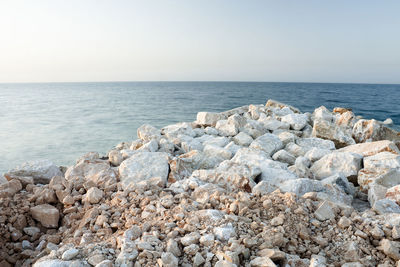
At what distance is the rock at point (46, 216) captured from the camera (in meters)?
2.63

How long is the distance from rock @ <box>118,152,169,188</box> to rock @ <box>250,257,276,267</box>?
1.70 meters

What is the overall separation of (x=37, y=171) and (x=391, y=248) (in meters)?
4.06

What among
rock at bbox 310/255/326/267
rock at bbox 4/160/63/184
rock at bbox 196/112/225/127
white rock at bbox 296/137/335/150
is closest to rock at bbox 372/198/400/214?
rock at bbox 310/255/326/267

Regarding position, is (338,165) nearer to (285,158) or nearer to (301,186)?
(285,158)

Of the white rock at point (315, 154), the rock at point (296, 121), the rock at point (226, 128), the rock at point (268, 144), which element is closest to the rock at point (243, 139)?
the rock at point (268, 144)

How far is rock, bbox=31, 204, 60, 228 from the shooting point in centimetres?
263

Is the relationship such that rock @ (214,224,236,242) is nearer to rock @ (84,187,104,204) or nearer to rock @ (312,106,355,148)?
rock @ (84,187,104,204)

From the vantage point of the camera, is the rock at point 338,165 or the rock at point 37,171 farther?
the rock at point 37,171

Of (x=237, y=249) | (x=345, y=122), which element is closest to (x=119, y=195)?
(x=237, y=249)

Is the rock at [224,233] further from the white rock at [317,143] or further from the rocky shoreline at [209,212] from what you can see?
the white rock at [317,143]

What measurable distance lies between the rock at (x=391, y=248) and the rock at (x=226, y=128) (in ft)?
12.7

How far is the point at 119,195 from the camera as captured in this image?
104 inches

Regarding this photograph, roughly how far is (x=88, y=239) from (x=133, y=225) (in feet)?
1.24

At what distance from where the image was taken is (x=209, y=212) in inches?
81.1
